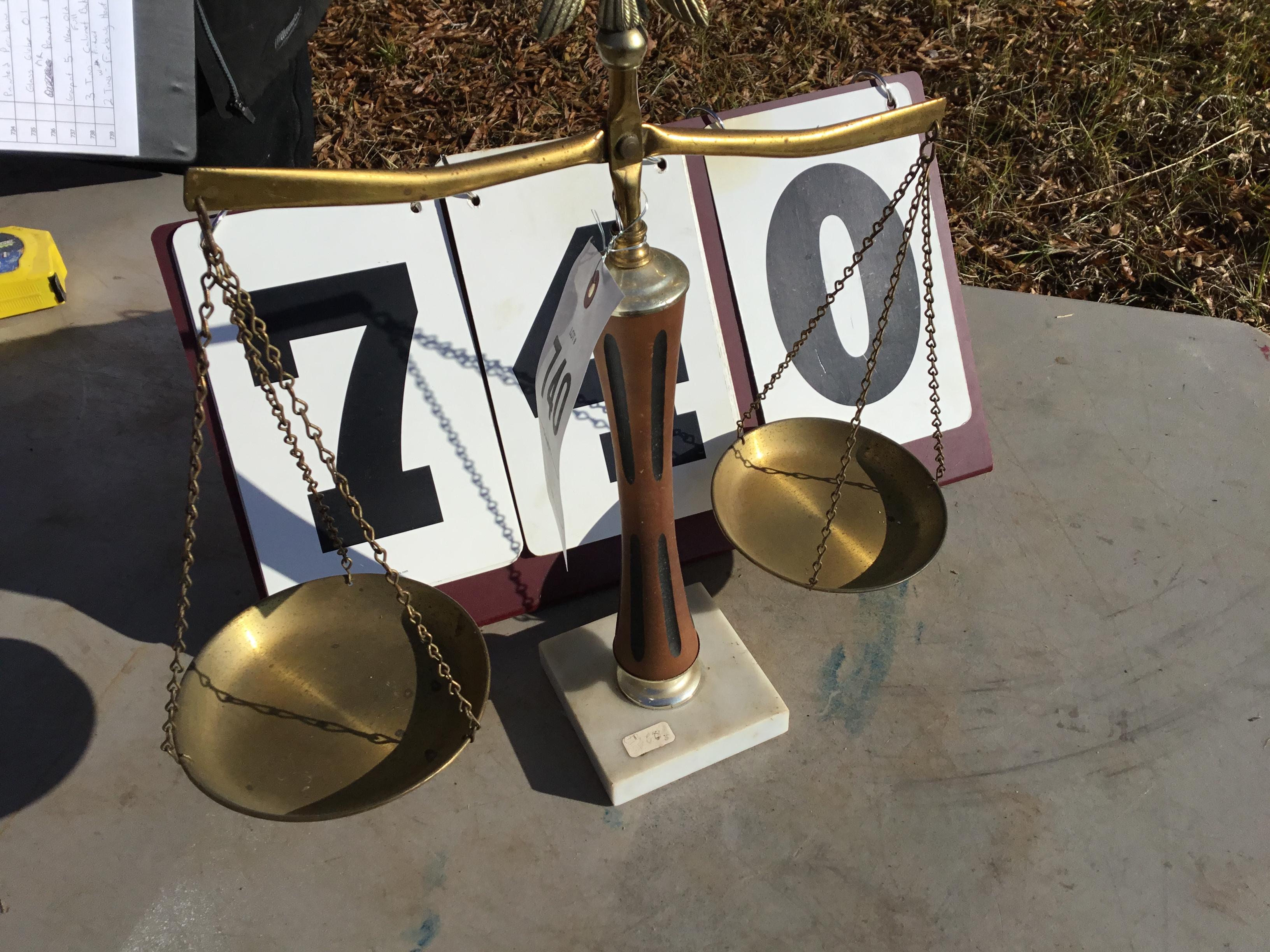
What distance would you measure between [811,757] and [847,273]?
0.81 meters

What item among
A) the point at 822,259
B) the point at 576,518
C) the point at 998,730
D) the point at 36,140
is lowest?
the point at 998,730

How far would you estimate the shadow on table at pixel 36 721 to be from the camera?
1617 mm

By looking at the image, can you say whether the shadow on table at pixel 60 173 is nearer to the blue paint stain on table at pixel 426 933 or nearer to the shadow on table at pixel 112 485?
the shadow on table at pixel 112 485

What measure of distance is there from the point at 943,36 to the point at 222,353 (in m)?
3.09

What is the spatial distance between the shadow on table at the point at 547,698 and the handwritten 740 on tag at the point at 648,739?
0.09 metres

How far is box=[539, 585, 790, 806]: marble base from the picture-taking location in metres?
1.58

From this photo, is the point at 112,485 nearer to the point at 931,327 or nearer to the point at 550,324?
the point at 550,324

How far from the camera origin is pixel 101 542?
199cm

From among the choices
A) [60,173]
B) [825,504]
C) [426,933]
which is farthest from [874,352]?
[60,173]

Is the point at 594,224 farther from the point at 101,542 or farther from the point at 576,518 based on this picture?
the point at 101,542

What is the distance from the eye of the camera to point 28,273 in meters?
2.45

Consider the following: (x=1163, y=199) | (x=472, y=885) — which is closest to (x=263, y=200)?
(x=472, y=885)

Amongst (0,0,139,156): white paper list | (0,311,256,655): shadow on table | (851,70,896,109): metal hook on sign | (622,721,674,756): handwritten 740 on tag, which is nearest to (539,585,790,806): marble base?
(622,721,674,756): handwritten 740 on tag

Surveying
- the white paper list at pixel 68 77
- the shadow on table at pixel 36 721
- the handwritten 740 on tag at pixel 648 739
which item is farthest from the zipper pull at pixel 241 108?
the handwritten 740 on tag at pixel 648 739
